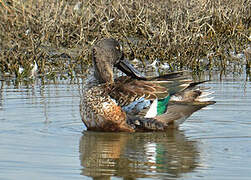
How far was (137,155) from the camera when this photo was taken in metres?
6.87

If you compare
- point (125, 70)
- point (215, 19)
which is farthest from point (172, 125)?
point (215, 19)

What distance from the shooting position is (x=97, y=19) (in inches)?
541

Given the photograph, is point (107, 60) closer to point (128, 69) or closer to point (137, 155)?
point (128, 69)

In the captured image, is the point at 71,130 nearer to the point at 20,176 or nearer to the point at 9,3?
the point at 20,176

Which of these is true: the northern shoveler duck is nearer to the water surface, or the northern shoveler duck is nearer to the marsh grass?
the water surface

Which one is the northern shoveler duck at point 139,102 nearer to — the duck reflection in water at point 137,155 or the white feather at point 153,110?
the white feather at point 153,110

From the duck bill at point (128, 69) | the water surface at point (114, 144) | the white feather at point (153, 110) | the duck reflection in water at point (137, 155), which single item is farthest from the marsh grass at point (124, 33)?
the duck reflection in water at point (137, 155)

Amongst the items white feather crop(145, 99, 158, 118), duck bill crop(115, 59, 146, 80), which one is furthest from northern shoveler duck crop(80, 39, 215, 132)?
duck bill crop(115, 59, 146, 80)

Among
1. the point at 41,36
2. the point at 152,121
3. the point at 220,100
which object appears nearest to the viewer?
the point at 152,121

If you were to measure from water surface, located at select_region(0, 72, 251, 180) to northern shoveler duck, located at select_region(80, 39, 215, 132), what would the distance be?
0.13m

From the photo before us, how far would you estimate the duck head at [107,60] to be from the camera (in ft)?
28.2

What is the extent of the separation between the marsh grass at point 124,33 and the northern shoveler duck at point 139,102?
4045 mm

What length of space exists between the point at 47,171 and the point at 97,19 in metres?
7.91

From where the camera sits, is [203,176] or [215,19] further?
[215,19]
